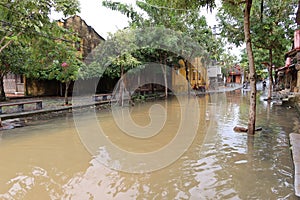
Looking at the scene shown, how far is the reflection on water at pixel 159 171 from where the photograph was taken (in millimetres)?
4086

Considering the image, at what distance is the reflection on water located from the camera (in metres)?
4.09

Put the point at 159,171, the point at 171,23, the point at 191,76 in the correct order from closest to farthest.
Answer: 1. the point at 159,171
2. the point at 171,23
3. the point at 191,76

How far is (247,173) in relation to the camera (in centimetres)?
479

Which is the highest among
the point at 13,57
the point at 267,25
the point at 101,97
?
the point at 267,25

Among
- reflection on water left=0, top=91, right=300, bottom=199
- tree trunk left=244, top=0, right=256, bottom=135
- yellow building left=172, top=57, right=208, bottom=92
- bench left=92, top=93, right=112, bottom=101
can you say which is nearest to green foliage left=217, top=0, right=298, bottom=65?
tree trunk left=244, top=0, right=256, bottom=135

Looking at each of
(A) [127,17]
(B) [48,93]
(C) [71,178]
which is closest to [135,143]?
(C) [71,178]

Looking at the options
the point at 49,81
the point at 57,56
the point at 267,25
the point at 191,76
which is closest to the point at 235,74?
the point at 191,76

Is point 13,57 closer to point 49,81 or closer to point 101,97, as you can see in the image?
point 101,97

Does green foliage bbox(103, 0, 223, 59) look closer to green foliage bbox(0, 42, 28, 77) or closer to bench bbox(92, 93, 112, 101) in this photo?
bench bbox(92, 93, 112, 101)

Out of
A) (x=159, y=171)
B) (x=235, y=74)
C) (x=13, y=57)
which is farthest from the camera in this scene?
(x=235, y=74)

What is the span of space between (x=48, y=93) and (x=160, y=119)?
→ 540 inches

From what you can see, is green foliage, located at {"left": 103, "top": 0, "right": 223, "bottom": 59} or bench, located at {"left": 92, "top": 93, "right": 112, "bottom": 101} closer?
bench, located at {"left": 92, "top": 93, "right": 112, "bottom": 101}

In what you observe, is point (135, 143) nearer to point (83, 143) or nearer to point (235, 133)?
point (83, 143)

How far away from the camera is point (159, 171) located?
A: 5031 millimetres
